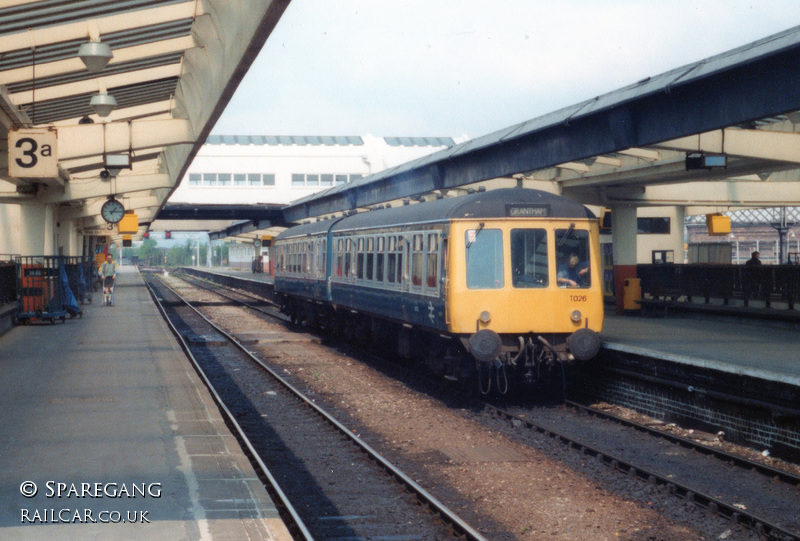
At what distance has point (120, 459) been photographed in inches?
326

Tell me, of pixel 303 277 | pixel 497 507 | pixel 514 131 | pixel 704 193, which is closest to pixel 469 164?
pixel 514 131

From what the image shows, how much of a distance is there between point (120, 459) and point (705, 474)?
18.4ft

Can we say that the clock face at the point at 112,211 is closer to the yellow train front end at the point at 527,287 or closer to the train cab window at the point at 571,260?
the yellow train front end at the point at 527,287

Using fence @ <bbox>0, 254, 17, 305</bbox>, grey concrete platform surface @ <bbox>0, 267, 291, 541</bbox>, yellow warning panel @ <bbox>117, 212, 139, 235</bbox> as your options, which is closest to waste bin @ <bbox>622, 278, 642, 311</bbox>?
grey concrete platform surface @ <bbox>0, 267, 291, 541</bbox>

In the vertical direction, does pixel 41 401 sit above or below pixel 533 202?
below

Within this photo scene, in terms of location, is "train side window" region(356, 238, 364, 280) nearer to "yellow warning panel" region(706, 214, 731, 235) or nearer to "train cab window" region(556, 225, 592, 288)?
"train cab window" region(556, 225, 592, 288)

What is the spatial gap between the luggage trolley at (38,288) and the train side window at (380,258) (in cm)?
1108

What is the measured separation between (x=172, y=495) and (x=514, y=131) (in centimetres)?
1379

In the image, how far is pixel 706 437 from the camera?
37.5ft

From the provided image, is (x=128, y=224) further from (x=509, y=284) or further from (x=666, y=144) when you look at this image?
(x=509, y=284)

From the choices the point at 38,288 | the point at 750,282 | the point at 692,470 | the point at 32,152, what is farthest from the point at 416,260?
the point at 38,288

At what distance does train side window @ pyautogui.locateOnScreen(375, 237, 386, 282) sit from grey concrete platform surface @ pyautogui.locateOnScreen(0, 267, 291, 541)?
3.73 metres

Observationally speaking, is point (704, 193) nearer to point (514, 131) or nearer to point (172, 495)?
point (514, 131)

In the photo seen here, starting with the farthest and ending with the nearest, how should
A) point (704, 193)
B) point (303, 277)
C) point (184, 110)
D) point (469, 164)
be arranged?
point (704, 193) → point (303, 277) → point (469, 164) → point (184, 110)
